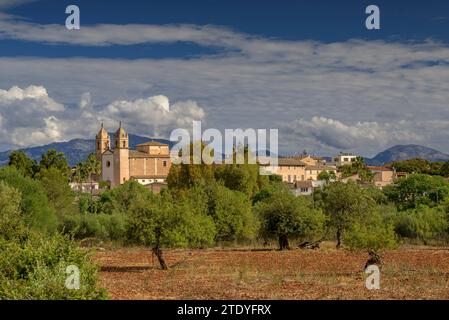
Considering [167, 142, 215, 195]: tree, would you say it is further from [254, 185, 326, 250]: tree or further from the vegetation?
[254, 185, 326, 250]: tree

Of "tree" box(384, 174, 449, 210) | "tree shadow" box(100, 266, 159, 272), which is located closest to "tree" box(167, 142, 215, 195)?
"tree" box(384, 174, 449, 210)

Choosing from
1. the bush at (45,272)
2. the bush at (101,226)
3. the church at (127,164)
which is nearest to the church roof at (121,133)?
the church at (127,164)

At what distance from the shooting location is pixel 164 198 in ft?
134

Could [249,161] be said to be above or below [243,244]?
above

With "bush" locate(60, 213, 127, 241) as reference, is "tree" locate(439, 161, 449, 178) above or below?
above

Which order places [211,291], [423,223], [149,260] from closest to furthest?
[211,291] < [149,260] < [423,223]

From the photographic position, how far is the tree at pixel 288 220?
53438mm

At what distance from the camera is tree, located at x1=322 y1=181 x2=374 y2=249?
55125 millimetres

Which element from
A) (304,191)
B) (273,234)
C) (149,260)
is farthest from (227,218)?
(304,191)

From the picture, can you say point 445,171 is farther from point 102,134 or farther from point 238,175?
point 102,134

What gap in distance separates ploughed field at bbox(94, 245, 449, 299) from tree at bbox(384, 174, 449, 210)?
38773 mm

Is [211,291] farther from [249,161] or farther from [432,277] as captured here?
[249,161]

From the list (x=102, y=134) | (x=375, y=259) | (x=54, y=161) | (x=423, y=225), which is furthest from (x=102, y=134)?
(x=375, y=259)

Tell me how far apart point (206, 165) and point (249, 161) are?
5635mm
